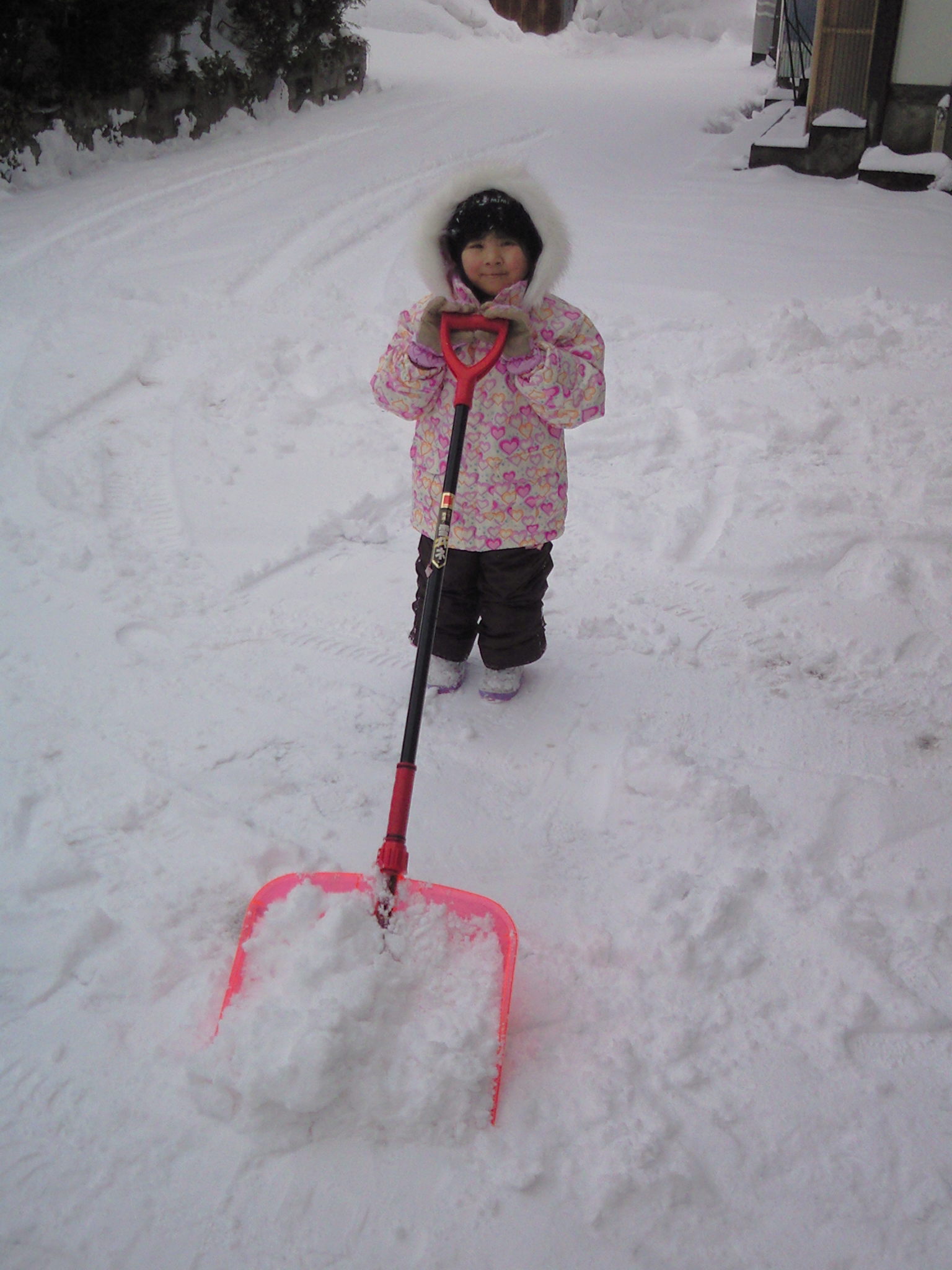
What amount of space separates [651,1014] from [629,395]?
8.97 feet

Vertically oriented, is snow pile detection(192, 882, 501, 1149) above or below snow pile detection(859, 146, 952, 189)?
→ below

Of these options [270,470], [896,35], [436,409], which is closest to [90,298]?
[270,470]

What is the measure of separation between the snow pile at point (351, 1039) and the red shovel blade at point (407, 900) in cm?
4

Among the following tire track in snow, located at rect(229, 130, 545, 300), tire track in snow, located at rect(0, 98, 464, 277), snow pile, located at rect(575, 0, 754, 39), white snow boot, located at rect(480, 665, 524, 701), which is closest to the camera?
white snow boot, located at rect(480, 665, 524, 701)

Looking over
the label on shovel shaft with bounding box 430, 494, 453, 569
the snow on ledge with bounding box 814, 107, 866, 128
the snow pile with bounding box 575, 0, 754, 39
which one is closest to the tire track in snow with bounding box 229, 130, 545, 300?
the snow on ledge with bounding box 814, 107, 866, 128

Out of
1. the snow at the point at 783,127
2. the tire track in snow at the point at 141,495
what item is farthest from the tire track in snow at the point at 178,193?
the snow at the point at 783,127

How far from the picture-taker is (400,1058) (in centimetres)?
144

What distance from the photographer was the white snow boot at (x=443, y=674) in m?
2.37

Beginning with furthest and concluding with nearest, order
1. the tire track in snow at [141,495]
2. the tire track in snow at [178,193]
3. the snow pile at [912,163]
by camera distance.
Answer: the snow pile at [912,163] → the tire track in snow at [178,193] → the tire track in snow at [141,495]

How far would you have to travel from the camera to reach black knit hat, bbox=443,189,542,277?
1.83m

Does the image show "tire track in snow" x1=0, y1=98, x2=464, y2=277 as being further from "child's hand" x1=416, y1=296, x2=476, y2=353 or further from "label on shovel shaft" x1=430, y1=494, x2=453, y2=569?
"label on shovel shaft" x1=430, y1=494, x2=453, y2=569

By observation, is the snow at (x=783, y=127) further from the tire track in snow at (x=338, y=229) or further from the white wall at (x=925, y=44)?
the tire track in snow at (x=338, y=229)

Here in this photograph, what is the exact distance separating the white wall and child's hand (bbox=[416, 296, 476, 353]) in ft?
24.6

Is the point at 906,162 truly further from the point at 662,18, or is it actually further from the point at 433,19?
the point at 662,18
